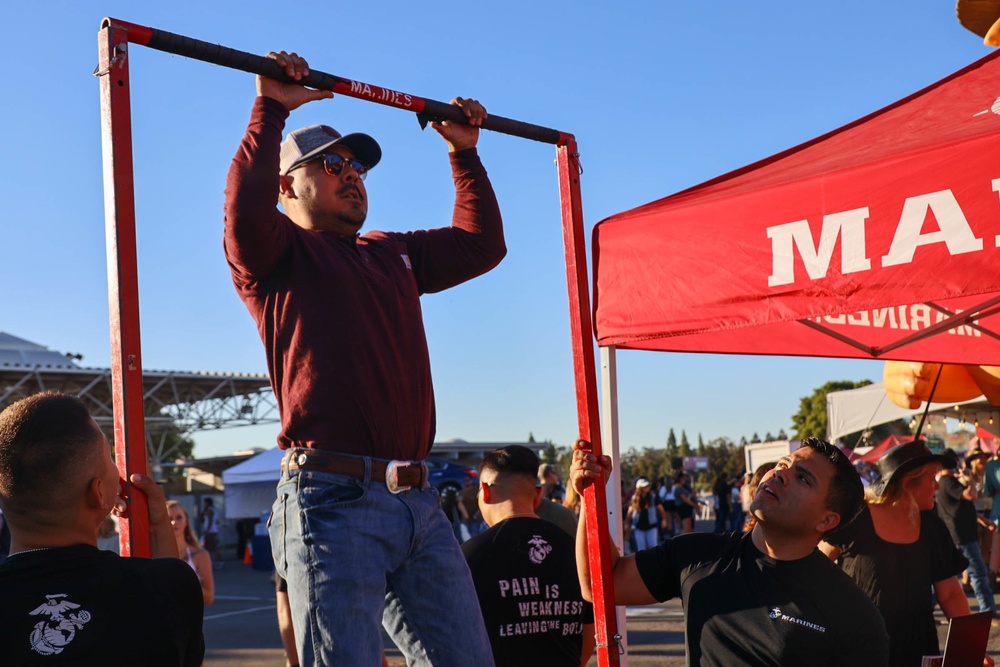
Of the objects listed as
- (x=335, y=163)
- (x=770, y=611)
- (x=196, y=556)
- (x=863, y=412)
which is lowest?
(x=196, y=556)

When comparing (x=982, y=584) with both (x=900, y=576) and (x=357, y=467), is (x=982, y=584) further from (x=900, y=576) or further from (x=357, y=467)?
(x=357, y=467)

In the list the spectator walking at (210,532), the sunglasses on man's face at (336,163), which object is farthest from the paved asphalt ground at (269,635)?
the spectator walking at (210,532)

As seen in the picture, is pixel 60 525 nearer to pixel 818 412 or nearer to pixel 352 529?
pixel 352 529

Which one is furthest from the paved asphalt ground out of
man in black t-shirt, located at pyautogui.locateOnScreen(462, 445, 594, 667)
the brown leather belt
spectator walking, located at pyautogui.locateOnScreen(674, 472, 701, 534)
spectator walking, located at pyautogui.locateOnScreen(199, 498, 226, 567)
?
spectator walking, located at pyautogui.locateOnScreen(674, 472, 701, 534)

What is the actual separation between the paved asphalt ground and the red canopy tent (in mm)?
5411

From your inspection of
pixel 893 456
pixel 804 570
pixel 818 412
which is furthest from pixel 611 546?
pixel 818 412

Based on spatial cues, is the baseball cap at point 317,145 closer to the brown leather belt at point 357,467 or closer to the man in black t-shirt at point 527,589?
the brown leather belt at point 357,467

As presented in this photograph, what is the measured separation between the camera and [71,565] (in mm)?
2055

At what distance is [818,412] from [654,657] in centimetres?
5927

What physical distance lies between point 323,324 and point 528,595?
1911 mm

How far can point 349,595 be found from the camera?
7.81 feet

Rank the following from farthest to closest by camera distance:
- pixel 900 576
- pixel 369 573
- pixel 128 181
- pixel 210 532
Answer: pixel 210 532 → pixel 900 576 → pixel 369 573 → pixel 128 181

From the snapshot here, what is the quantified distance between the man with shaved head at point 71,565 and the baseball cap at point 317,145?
39.1 inches

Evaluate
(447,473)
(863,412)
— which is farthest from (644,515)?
(447,473)
